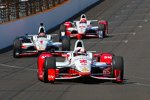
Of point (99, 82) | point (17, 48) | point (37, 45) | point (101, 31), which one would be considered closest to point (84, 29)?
point (101, 31)

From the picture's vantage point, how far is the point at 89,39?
32562mm

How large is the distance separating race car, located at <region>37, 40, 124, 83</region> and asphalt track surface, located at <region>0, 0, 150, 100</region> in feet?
0.76

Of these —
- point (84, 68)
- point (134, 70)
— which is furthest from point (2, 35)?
point (84, 68)

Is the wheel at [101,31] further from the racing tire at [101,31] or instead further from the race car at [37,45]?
the race car at [37,45]

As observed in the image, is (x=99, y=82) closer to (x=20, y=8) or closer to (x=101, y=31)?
(x=101, y=31)

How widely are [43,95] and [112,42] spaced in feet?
54.6

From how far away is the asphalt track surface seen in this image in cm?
1384

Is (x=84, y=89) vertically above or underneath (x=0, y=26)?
underneath

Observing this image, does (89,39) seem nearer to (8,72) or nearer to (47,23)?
(47,23)

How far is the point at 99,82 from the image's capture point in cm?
1623

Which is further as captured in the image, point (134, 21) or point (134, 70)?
point (134, 21)

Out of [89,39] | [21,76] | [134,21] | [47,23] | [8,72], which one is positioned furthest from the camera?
[134,21]

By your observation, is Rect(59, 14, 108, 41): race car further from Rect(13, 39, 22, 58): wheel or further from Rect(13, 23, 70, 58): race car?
Rect(13, 39, 22, 58): wheel

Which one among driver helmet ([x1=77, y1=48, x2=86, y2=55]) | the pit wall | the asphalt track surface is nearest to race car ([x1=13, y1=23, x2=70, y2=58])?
the asphalt track surface
